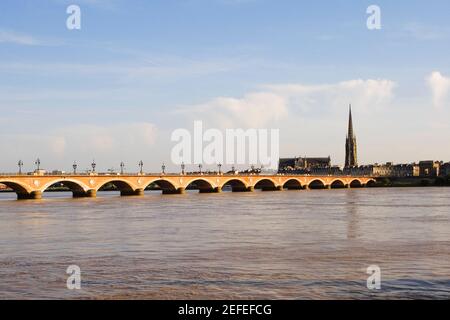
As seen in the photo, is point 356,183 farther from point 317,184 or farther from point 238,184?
point 238,184

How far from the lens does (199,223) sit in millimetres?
38438

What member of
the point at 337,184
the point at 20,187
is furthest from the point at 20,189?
the point at 337,184

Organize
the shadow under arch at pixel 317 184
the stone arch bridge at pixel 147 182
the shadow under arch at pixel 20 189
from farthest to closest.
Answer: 1. the shadow under arch at pixel 317 184
2. the stone arch bridge at pixel 147 182
3. the shadow under arch at pixel 20 189

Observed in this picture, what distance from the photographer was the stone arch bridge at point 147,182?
247 feet

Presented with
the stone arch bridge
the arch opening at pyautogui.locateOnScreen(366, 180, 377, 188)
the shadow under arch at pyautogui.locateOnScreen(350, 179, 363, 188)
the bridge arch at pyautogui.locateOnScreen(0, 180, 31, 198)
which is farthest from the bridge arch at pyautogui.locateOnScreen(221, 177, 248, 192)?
the arch opening at pyautogui.locateOnScreen(366, 180, 377, 188)

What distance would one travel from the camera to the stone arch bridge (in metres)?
75.3

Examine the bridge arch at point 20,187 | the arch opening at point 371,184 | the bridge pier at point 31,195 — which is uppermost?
the bridge arch at point 20,187

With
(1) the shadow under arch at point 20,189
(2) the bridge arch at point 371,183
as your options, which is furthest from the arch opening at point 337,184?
(1) the shadow under arch at point 20,189

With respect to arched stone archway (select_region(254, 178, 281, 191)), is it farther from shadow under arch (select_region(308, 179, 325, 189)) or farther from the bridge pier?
the bridge pier

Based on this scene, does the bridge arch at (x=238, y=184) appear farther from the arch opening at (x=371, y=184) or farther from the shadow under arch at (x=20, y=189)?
the arch opening at (x=371, y=184)

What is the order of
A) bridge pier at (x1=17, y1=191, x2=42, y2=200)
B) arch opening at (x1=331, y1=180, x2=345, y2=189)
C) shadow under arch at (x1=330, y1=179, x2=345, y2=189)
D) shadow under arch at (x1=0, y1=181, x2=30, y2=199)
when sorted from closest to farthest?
1. shadow under arch at (x1=0, y1=181, x2=30, y2=199)
2. bridge pier at (x1=17, y1=191, x2=42, y2=200)
3. shadow under arch at (x1=330, y1=179, x2=345, y2=189)
4. arch opening at (x1=331, y1=180, x2=345, y2=189)

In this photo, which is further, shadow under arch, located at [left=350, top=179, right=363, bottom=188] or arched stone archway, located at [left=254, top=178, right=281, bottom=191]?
shadow under arch, located at [left=350, top=179, right=363, bottom=188]

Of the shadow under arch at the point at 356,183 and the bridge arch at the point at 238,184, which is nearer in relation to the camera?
the bridge arch at the point at 238,184
